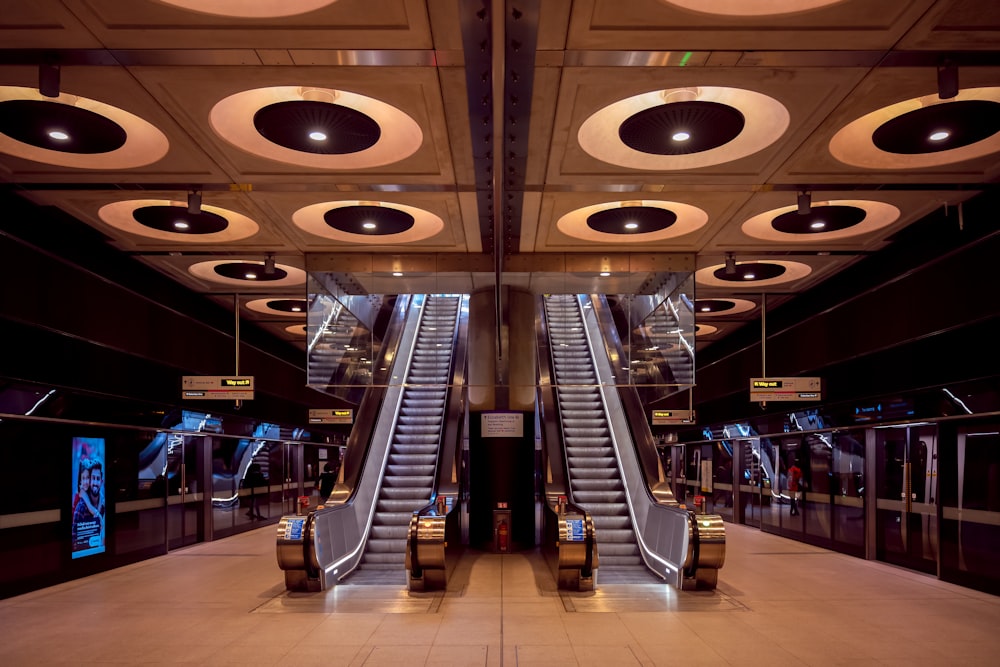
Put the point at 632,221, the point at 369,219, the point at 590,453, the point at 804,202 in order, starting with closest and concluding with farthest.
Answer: the point at 804,202, the point at 369,219, the point at 632,221, the point at 590,453

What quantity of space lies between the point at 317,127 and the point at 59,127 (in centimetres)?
189

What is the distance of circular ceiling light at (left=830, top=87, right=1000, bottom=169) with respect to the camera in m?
5.32

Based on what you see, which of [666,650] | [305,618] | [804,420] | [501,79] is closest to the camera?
[501,79]

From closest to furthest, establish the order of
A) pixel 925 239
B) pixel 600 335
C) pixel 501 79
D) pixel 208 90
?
pixel 501 79 < pixel 208 90 < pixel 925 239 < pixel 600 335

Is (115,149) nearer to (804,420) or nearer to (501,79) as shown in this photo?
(501,79)

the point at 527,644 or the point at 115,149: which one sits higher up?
the point at 115,149

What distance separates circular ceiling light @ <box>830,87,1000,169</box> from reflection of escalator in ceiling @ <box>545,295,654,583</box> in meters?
4.05

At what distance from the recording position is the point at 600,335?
52.0 feet

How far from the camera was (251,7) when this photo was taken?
4.10 metres

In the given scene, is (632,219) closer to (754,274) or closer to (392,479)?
(754,274)

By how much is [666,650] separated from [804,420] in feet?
26.3

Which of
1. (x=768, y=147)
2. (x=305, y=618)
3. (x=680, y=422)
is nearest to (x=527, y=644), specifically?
(x=305, y=618)

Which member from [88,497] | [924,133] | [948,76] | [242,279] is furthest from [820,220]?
[88,497]

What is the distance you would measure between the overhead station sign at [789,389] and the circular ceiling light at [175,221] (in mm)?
7224
